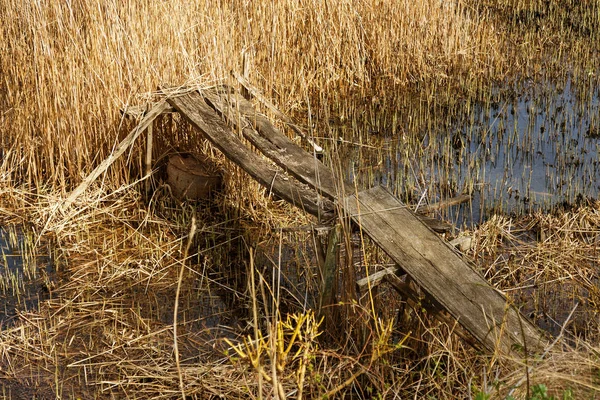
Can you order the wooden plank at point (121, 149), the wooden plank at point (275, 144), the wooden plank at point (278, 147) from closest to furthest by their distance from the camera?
the wooden plank at point (278, 147), the wooden plank at point (275, 144), the wooden plank at point (121, 149)

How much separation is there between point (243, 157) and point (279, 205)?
2.65 feet

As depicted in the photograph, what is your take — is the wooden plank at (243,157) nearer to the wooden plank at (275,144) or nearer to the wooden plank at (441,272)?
the wooden plank at (275,144)

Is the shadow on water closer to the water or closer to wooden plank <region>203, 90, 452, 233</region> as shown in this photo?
wooden plank <region>203, 90, 452, 233</region>

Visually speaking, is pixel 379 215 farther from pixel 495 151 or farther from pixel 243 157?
pixel 495 151

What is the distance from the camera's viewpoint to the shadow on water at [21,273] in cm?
369

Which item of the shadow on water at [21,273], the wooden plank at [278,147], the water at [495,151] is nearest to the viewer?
the wooden plank at [278,147]

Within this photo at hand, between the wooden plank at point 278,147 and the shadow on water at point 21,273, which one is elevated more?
the wooden plank at point 278,147

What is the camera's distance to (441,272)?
278 cm

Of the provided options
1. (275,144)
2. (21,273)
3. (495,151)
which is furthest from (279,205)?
(495,151)

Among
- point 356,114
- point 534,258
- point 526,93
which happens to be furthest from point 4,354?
point 526,93

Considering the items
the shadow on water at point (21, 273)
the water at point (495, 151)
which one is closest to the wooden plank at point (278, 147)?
the water at point (495, 151)

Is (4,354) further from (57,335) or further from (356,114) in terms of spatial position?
(356,114)

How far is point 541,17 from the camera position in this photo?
845cm

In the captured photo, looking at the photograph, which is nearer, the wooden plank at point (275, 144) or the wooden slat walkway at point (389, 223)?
the wooden slat walkway at point (389, 223)
